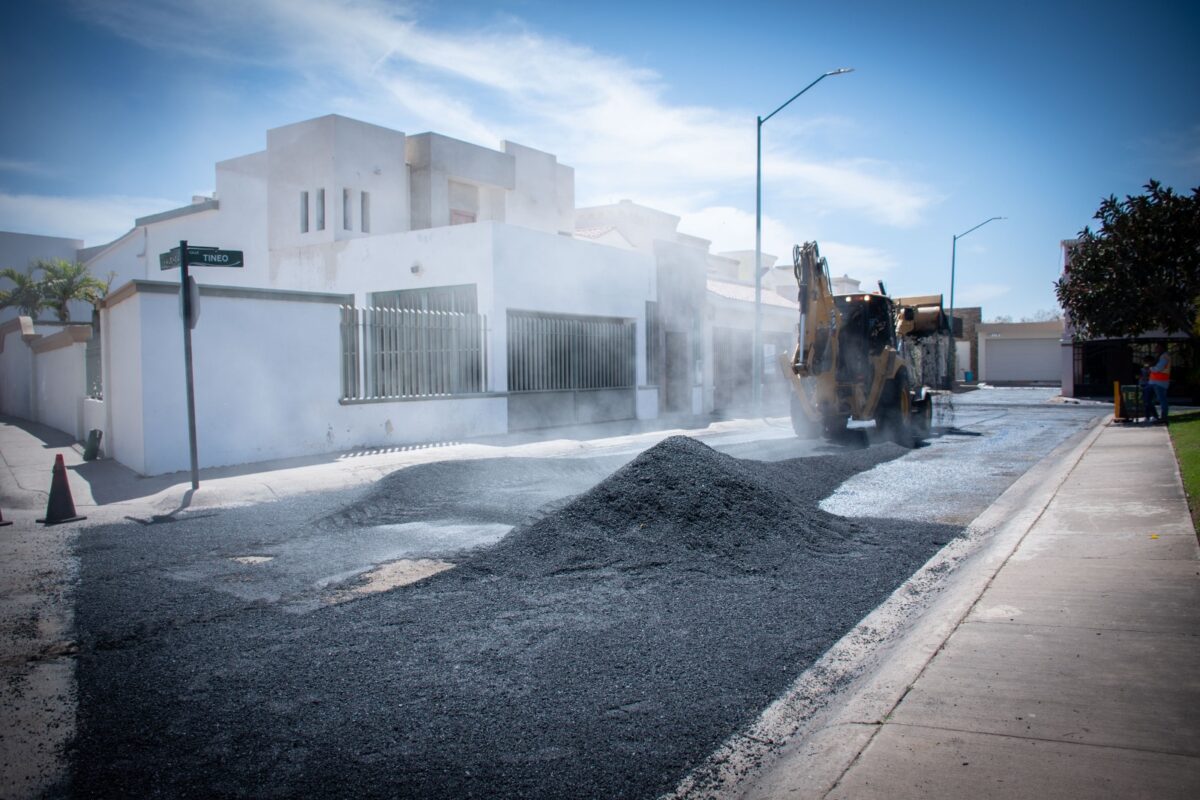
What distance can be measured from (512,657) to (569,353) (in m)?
14.6

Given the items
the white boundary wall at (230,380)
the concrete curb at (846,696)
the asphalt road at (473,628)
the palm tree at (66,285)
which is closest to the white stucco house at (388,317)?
the white boundary wall at (230,380)

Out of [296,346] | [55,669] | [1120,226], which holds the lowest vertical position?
[55,669]

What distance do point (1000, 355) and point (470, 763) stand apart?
5433 centimetres

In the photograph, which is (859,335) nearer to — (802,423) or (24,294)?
(802,423)

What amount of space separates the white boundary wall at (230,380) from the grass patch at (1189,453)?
11170 millimetres

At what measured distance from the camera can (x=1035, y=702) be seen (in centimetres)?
324

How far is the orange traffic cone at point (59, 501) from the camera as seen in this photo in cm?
816

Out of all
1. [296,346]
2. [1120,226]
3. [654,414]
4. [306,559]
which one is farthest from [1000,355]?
[306,559]

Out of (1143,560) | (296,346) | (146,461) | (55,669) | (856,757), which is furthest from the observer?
(296,346)

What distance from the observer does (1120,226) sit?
21.0m

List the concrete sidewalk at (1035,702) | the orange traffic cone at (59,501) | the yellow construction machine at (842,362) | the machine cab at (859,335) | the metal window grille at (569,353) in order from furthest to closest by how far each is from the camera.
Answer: the metal window grille at (569,353)
the machine cab at (859,335)
the yellow construction machine at (842,362)
the orange traffic cone at (59,501)
the concrete sidewalk at (1035,702)

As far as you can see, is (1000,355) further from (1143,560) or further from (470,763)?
(470,763)

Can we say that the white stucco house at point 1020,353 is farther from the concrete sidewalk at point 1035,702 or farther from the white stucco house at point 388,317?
the concrete sidewalk at point 1035,702

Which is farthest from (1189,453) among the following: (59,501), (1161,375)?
(59,501)
